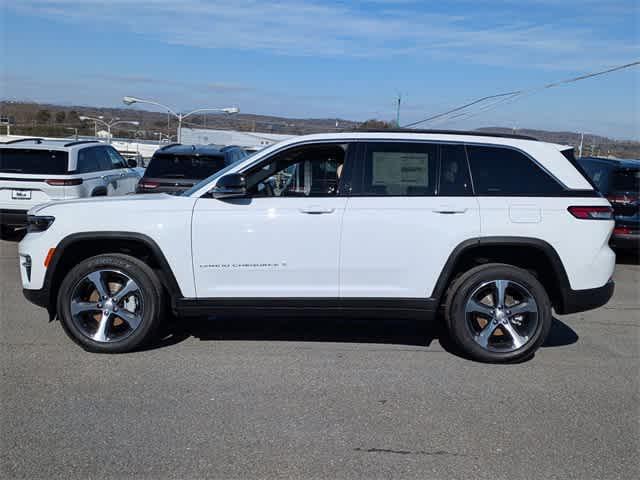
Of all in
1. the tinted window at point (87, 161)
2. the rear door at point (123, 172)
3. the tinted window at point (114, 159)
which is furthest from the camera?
the rear door at point (123, 172)

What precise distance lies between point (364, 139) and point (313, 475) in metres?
2.91

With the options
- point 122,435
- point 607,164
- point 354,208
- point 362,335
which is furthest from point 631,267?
point 122,435

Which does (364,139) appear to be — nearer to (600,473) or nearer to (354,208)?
(354,208)

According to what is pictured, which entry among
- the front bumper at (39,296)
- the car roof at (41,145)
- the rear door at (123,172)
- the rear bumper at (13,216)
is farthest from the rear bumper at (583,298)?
the rear door at (123,172)

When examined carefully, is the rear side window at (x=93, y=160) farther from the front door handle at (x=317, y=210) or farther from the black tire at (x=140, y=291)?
the front door handle at (x=317, y=210)

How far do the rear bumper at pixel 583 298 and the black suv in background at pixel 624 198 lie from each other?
5152 millimetres

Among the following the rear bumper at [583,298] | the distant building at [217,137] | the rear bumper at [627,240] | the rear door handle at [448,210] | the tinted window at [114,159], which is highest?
the distant building at [217,137]

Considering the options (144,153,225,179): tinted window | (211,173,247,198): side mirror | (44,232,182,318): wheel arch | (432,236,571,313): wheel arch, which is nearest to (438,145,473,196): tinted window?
(432,236,571,313): wheel arch

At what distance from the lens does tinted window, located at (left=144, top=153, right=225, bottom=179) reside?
11.9m

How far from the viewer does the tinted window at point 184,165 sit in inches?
468

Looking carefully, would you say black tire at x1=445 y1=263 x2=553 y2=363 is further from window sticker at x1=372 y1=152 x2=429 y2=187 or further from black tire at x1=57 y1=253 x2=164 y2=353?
black tire at x1=57 y1=253 x2=164 y2=353

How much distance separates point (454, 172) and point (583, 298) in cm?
149

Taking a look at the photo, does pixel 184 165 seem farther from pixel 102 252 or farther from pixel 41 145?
pixel 102 252

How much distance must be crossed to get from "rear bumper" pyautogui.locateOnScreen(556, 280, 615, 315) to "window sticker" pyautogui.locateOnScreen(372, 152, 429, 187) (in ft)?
4.97
